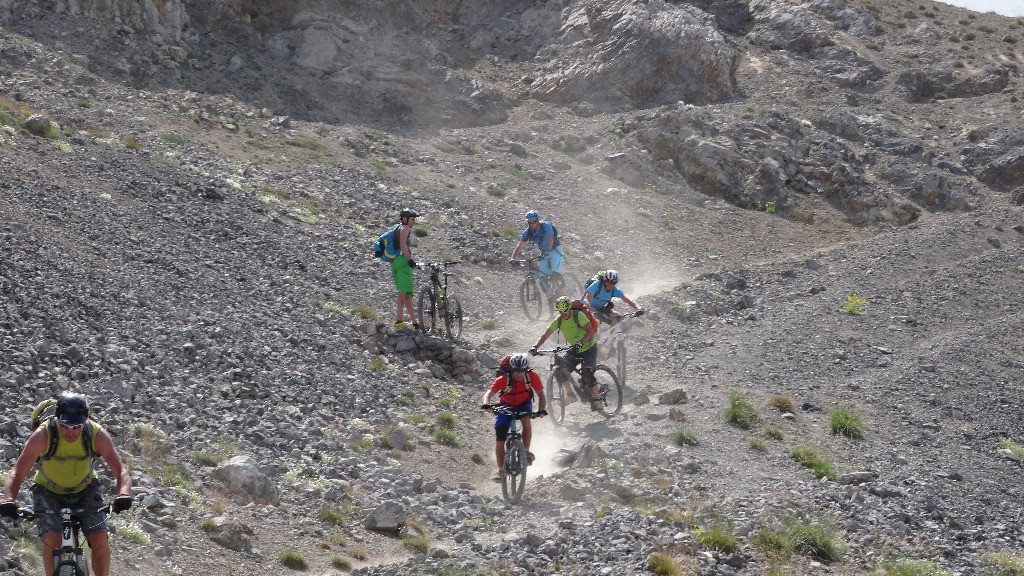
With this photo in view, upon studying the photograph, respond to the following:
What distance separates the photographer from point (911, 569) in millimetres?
11898

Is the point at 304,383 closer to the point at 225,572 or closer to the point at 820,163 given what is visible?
the point at 225,572

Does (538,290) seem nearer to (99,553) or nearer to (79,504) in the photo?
(79,504)

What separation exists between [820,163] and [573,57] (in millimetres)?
12092

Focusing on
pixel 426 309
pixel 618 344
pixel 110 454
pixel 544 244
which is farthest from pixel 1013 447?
pixel 110 454

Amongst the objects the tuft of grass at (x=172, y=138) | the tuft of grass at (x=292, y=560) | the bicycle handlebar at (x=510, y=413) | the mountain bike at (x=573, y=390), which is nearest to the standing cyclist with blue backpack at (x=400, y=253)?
the mountain bike at (x=573, y=390)

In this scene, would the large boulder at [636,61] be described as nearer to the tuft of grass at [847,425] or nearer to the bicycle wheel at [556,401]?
the tuft of grass at [847,425]

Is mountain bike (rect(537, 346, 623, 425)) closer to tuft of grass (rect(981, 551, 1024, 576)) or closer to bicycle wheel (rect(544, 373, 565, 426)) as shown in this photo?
bicycle wheel (rect(544, 373, 565, 426))

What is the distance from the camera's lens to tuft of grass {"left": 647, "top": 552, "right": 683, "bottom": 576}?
35.9 ft

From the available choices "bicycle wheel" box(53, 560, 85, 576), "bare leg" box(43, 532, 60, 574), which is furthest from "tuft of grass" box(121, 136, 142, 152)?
"bicycle wheel" box(53, 560, 85, 576)

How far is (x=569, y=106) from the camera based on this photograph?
42.6m

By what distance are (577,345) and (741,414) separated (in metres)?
3.25

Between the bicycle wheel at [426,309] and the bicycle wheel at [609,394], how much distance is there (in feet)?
12.0

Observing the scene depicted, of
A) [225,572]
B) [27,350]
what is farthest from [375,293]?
[225,572]

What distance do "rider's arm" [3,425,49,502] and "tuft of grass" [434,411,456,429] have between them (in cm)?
832
